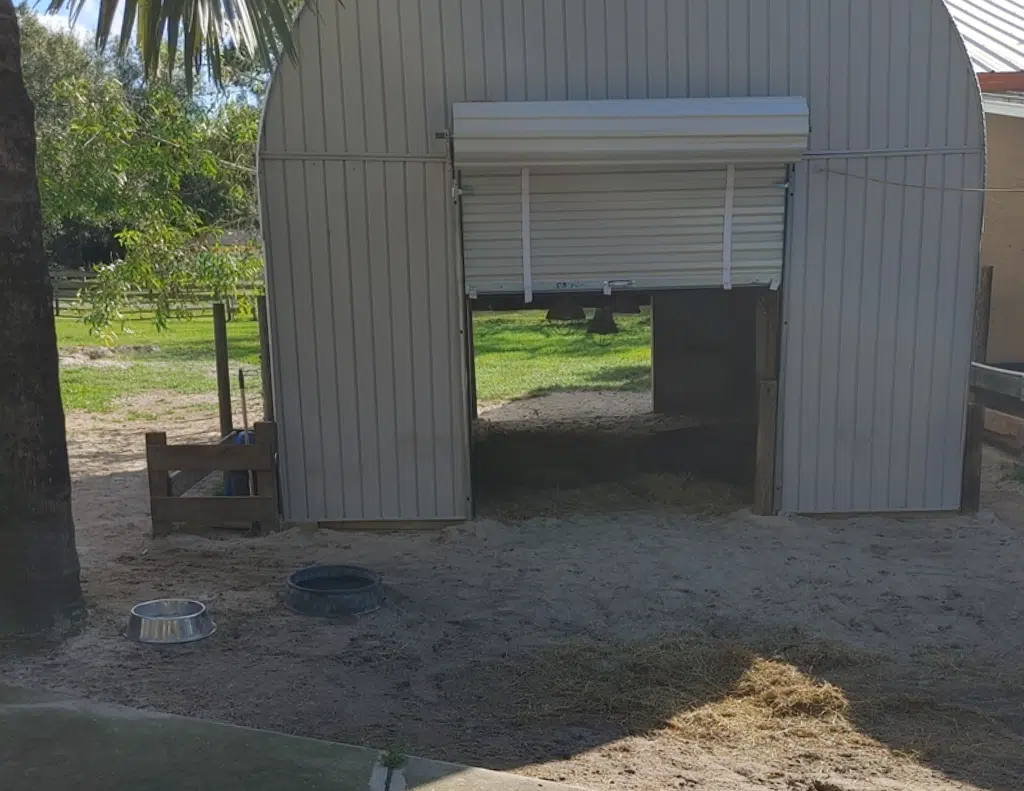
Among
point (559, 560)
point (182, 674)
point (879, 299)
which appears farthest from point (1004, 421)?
point (182, 674)

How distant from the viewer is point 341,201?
731 cm

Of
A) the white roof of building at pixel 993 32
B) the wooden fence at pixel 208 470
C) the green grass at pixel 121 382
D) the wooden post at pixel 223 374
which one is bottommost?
the green grass at pixel 121 382

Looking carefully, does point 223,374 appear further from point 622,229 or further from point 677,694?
point 677,694

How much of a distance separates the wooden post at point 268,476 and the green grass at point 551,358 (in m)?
7.67

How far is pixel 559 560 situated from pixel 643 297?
538 cm

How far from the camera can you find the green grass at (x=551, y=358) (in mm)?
16500

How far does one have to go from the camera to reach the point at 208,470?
7.47 meters

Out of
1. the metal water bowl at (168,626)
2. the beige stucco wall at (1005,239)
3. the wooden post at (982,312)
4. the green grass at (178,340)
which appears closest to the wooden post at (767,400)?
the wooden post at (982,312)

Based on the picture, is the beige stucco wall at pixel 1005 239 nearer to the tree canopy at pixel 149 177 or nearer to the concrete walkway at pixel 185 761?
the tree canopy at pixel 149 177

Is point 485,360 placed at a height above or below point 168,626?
below

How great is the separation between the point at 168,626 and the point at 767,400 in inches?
185

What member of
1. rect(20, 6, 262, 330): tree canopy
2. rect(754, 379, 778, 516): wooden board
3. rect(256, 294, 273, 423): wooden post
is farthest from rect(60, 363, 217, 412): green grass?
rect(754, 379, 778, 516): wooden board

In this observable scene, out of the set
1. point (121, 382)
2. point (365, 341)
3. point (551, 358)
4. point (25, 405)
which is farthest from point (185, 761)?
point (551, 358)

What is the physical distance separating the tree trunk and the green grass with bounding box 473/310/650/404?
32.9 ft
